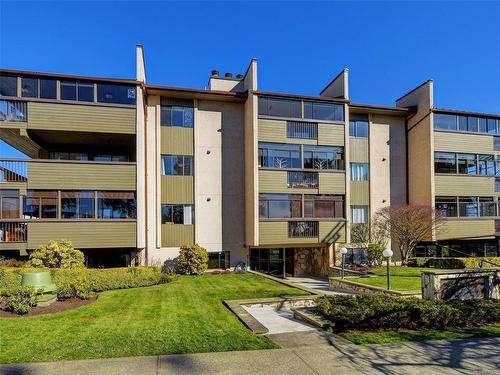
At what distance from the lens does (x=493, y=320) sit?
997 cm

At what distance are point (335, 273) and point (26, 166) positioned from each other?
63.1 ft

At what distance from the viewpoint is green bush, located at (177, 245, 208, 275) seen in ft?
67.0

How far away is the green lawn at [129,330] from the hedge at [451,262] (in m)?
15.7

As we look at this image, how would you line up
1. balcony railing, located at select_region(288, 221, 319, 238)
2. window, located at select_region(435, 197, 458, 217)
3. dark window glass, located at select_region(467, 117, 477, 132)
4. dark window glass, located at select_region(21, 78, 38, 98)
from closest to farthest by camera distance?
dark window glass, located at select_region(21, 78, 38, 98) → balcony railing, located at select_region(288, 221, 319, 238) → window, located at select_region(435, 197, 458, 217) → dark window glass, located at select_region(467, 117, 477, 132)

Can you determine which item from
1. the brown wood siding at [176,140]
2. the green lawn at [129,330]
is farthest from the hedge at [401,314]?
the brown wood siding at [176,140]

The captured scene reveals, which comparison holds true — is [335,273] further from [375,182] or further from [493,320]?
[493,320]

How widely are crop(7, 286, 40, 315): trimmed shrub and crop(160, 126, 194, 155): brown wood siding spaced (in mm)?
12604

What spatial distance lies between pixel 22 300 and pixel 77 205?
30.2 feet

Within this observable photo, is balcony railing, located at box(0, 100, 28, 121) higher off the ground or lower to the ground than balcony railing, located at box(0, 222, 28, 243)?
higher

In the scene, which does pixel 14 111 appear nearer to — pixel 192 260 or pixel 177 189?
pixel 177 189

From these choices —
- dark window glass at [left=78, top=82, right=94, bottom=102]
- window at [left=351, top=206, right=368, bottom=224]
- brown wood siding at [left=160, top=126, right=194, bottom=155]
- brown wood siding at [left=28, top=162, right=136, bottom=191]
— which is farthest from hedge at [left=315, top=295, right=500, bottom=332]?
dark window glass at [left=78, top=82, right=94, bottom=102]

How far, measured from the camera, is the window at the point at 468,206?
1000 inches

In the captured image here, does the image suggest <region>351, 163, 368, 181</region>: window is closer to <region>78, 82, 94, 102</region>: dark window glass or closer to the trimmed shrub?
<region>78, 82, 94, 102</region>: dark window glass

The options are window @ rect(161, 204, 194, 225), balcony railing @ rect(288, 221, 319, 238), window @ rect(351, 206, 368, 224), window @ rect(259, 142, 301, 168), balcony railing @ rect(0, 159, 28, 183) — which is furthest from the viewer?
window @ rect(351, 206, 368, 224)
